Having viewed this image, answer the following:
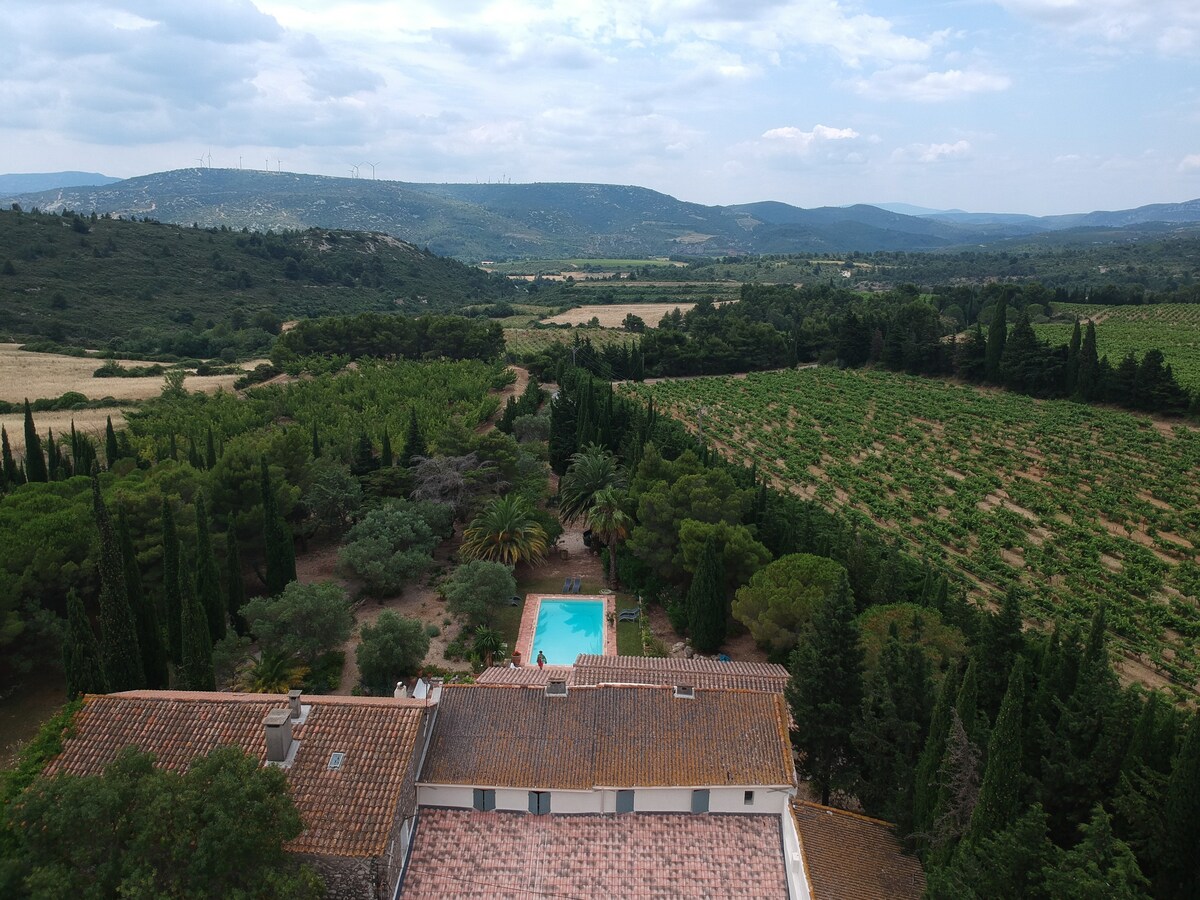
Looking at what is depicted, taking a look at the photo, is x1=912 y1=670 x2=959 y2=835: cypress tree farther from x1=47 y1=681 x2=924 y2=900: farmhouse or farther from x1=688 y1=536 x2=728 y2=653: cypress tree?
x1=688 y1=536 x2=728 y2=653: cypress tree

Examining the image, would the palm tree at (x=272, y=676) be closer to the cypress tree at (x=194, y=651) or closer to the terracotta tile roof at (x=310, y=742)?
the cypress tree at (x=194, y=651)

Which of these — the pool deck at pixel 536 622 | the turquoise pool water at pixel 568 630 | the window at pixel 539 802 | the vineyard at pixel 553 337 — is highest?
the vineyard at pixel 553 337

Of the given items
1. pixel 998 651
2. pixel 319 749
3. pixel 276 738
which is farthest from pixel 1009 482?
pixel 276 738

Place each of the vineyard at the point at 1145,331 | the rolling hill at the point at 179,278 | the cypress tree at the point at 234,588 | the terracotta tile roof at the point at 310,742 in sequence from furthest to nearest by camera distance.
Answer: the rolling hill at the point at 179,278, the vineyard at the point at 1145,331, the cypress tree at the point at 234,588, the terracotta tile roof at the point at 310,742

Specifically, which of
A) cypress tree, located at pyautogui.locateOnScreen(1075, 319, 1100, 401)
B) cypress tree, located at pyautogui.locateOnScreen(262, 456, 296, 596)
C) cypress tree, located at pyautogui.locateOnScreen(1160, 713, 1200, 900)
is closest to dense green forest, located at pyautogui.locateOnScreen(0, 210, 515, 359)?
cypress tree, located at pyautogui.locateOnScreen(262, 456, 296, 596)


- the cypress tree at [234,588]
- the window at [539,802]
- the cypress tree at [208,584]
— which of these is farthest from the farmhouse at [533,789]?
the cypress tree at [234,588]

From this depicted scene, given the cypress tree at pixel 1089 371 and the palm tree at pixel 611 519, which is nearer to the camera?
the palm tree at pixel 611 519

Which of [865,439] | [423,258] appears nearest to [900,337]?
[865,439]
